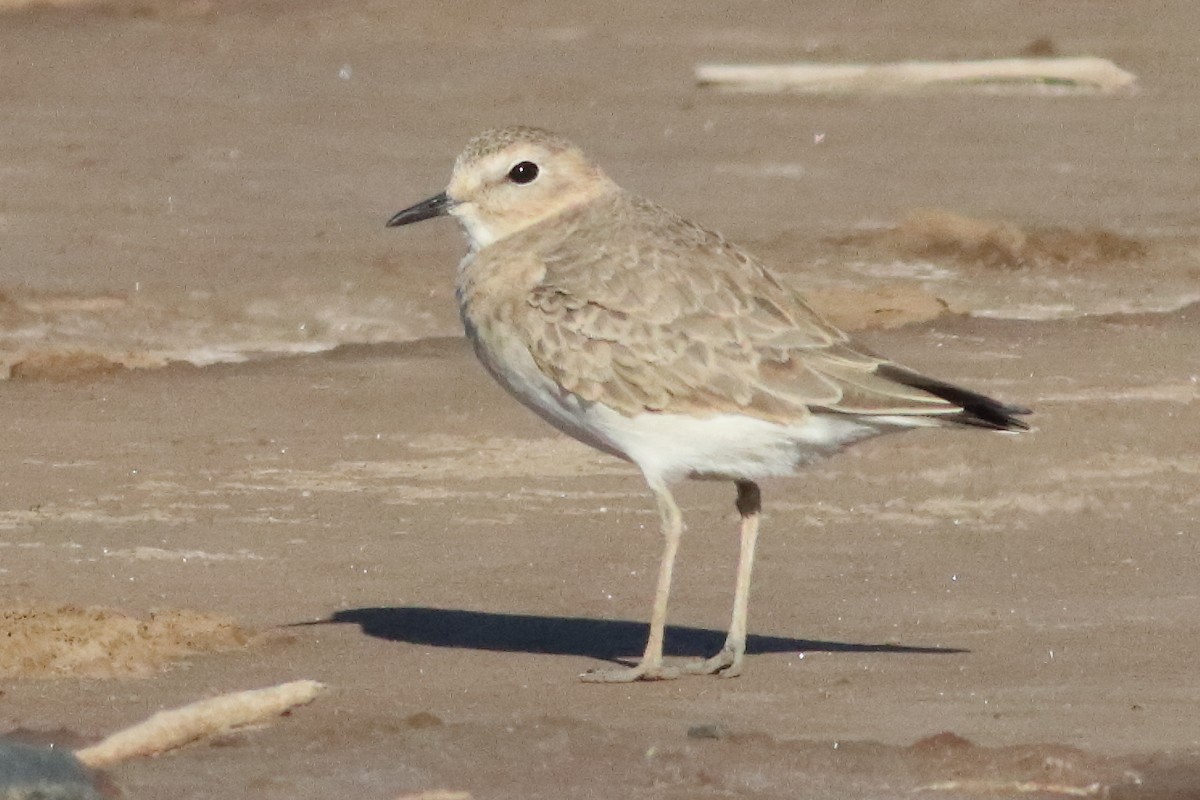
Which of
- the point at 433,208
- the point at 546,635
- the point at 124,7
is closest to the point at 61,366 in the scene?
the point at 433,208

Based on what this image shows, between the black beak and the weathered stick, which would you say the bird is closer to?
the black beak

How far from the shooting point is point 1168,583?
9.05 m

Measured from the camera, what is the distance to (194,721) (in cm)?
675

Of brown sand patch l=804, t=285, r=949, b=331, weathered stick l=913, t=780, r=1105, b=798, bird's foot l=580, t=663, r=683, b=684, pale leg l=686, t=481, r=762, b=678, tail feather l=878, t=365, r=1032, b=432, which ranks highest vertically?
tail feather l=878, t=365, r=1032, b=432

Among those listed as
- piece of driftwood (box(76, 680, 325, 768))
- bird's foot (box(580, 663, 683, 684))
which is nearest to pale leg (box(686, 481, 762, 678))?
bird's foot (box(580, 663, 683, 684))

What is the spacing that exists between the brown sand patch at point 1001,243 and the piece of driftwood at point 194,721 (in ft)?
26.2

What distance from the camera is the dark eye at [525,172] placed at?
8758 mm

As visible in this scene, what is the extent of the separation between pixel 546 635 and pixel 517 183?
1.57 meters

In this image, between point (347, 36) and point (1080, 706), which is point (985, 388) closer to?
point (1080, 706)

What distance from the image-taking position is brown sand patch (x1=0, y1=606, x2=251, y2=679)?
7949 mm

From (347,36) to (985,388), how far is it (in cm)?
1041

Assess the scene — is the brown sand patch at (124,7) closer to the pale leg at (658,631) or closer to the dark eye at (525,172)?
the dark eye at (525,172)

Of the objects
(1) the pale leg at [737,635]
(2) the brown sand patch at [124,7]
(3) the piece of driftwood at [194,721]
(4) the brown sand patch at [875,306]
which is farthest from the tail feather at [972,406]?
(2) the brown sand patch at [124,7]

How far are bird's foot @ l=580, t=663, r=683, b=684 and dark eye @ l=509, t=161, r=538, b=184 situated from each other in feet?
5.90
